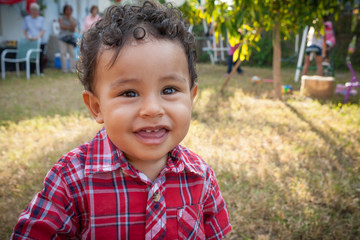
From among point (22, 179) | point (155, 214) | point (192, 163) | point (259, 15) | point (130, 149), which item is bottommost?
point (22, 179)

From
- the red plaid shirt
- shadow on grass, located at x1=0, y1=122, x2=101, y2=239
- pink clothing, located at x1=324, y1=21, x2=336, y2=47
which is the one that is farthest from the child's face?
pink clothing, located at x1=324, y1=21, x2=336, y2=47

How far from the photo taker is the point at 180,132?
3.56 feet

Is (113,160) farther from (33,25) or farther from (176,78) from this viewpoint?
(33,25)

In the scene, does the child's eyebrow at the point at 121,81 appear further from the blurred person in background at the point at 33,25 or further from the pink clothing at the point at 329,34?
the blurred person in background at the point at 33,25

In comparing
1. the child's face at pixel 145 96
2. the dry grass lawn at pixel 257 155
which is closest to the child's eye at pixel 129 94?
the child's face at pixel 145 96

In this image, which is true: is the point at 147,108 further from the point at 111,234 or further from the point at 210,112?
the point at 210,112

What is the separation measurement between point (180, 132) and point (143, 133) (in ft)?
0.46

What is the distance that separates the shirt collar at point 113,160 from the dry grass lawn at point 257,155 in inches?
26.7

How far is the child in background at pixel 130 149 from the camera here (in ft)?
3.24

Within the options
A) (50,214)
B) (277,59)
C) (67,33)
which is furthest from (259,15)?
(67,33)

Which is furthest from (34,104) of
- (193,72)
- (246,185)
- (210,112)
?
(193,72)

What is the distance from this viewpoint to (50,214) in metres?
1.00

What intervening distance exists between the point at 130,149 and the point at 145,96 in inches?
7.7

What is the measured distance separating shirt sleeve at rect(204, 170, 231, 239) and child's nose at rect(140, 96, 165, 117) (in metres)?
0.46
